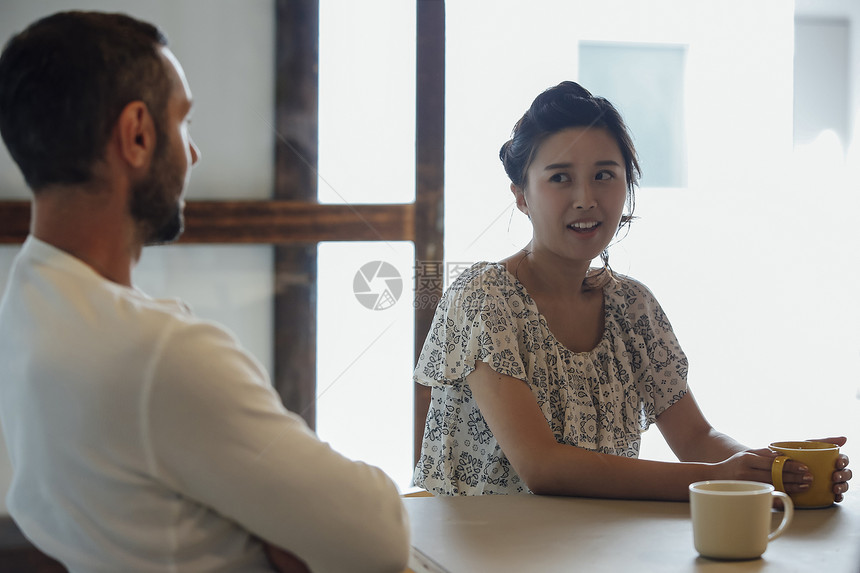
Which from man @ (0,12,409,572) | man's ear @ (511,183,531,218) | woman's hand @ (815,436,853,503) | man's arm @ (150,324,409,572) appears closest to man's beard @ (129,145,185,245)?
man @ (0,12,409,572)

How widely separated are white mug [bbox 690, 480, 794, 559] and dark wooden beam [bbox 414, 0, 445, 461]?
452 millimetres

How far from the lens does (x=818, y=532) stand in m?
0.69

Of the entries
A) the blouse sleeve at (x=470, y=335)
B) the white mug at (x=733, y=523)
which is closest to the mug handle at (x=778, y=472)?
the white mug at (x=733, y=523)

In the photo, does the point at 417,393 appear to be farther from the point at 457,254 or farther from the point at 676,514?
the point at 676,514

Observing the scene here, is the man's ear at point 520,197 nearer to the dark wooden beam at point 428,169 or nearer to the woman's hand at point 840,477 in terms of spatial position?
the dark wooden beam at point 428,169

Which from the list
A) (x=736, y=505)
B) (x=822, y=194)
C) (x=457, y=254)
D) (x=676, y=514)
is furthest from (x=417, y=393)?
(x=822, y=194)

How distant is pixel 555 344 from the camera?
1027 millimetres

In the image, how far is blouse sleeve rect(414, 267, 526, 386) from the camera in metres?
0.95

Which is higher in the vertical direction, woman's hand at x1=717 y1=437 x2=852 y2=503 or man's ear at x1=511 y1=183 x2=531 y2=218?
man's ear at x1=511 y1=183 x2=531 y2=218

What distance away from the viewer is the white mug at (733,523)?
597 millimetres

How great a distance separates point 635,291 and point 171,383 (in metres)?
0.80

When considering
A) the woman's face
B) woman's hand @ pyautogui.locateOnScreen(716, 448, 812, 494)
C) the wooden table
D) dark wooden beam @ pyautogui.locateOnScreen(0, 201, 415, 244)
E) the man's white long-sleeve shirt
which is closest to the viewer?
the man's white long-sleeve shirt

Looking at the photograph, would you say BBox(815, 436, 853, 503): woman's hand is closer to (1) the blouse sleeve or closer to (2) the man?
(1) the blouse sleeve

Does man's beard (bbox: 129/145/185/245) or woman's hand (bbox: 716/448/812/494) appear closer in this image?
man's beard (bbox: 129/145/185/245)
